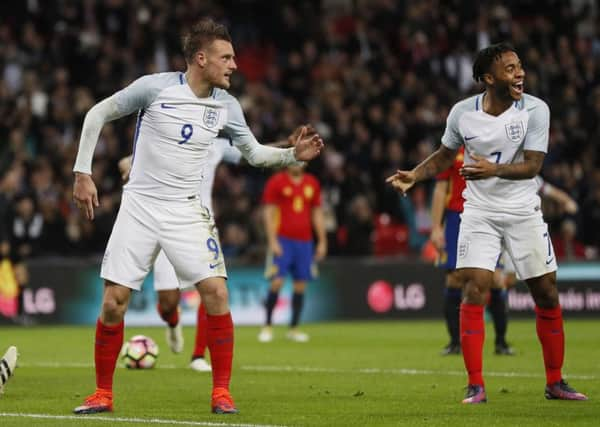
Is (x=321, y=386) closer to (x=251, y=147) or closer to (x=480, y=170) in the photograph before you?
(x=251, y=147)

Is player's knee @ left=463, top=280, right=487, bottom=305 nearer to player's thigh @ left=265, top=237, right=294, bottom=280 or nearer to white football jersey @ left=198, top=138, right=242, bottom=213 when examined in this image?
white football jersey @ left=198, top=138, right=242, bottom=213

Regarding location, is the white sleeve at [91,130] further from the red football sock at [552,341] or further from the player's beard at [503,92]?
the red football sock at [552,341]

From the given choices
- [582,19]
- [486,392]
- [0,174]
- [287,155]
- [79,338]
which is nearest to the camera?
[287,155]

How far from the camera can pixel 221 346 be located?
29.5 ft

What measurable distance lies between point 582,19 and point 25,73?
11648mm

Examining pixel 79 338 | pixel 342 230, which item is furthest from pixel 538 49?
pixel 79 338

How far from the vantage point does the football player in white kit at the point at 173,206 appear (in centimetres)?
894

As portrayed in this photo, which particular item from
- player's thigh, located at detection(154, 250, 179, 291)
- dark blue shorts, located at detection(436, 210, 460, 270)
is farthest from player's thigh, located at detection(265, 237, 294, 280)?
player's thigh, located at detection(154, 250, 179, 291)

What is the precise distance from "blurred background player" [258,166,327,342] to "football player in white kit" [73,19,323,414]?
906cm

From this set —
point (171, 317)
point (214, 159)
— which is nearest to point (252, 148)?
point (214, 159)

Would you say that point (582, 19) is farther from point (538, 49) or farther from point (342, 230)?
point (342, 230)

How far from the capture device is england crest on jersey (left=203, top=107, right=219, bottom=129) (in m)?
9.08

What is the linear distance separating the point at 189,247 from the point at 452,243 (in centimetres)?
545

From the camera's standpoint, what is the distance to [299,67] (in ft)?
88.0
